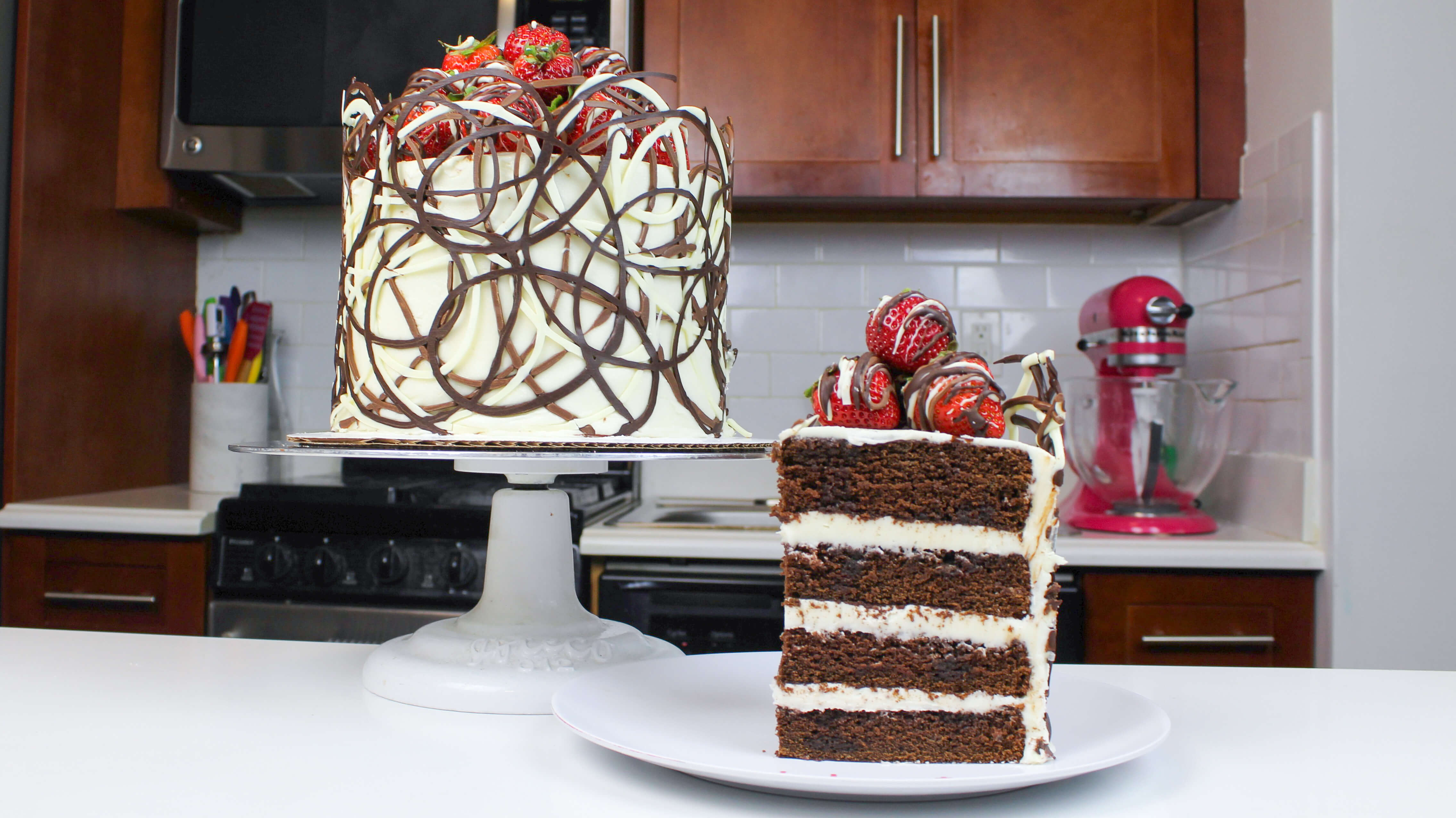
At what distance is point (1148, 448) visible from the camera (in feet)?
6.39

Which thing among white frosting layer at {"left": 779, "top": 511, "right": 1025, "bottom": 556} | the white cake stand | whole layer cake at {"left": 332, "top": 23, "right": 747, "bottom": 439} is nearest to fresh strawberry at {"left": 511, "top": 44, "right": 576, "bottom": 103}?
Answer: whole layer cake at {"left": 332, "top": 23, "right": 747, "bottom": 439}

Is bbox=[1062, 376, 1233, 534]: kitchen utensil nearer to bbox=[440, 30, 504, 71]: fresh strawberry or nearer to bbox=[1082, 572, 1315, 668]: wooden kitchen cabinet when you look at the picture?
bbox=[1082, 572, 1315, 668]: wooden kitchen cabinet

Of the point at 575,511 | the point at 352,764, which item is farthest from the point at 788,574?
the point at 575,511

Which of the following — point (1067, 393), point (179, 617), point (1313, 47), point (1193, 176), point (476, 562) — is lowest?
point (179, 617)

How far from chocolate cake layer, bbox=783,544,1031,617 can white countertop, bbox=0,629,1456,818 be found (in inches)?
4.6

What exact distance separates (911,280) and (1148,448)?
2.33 ft

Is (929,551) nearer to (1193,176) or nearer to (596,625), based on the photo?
(596,625)

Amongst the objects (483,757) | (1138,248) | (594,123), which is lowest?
(483,757)

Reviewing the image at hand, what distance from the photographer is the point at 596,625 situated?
36.3 inches

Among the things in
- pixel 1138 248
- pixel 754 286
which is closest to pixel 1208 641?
pixel 1138 248

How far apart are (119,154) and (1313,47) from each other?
7.89ft

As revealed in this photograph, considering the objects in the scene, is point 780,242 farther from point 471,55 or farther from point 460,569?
point 471,55

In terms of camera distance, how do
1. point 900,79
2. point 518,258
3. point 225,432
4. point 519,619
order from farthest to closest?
point 225,432 < point 900,79 < point 519,619 < point 518,258

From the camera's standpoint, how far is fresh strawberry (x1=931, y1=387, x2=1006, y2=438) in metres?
0.62
